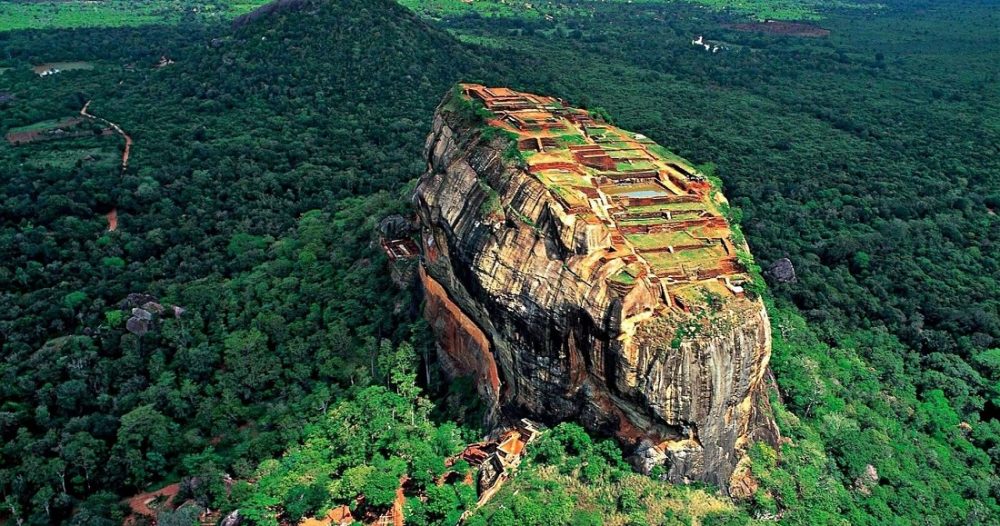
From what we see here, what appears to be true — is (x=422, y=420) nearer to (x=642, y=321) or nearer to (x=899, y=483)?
(x=642, y=321)

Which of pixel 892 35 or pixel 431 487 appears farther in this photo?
pixel 892 35

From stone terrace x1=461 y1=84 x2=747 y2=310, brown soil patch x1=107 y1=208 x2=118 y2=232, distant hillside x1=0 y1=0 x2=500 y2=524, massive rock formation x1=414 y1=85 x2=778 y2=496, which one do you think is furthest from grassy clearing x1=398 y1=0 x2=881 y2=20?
massive rock formation x1=414 y1=85 x2=778 y2=496

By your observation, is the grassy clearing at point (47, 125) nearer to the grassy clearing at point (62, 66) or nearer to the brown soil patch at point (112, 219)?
the grassy clearing at point (62, 66)

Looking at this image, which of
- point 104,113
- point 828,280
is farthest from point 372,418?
point 104,113

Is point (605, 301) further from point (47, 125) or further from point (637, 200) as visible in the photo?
point (47, 125)

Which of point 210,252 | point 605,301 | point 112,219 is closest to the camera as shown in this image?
point 605,301

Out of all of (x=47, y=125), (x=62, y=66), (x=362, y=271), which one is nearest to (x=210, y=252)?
(x=362, y=271)
